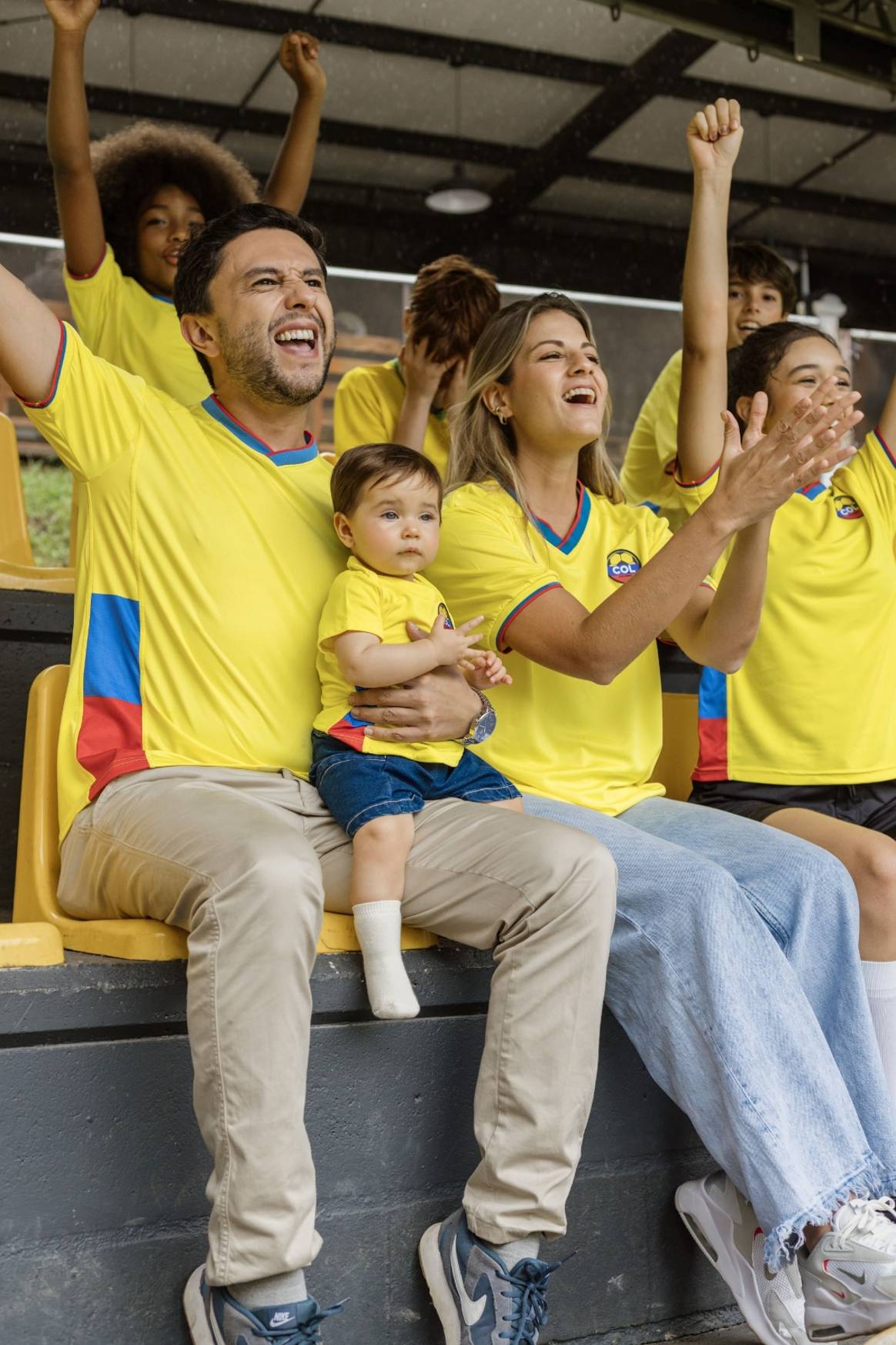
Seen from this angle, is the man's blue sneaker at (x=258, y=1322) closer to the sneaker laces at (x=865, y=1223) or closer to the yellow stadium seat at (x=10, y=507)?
the sneaker laces at (x=865, y=1223)

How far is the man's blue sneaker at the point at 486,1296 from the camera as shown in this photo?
159 cm

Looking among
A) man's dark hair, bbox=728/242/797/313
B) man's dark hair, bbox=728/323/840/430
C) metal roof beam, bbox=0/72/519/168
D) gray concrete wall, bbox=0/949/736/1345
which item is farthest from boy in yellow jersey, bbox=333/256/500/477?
metal roof beam, bbox=0/72/519/168

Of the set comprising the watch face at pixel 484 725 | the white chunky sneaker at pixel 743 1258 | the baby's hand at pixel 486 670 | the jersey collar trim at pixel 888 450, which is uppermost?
the jersey collar trim at pixel 888 450

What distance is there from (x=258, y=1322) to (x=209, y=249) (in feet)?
4.93

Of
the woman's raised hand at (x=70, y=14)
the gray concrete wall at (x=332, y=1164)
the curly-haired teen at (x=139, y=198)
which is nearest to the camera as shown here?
the gray concrete wall at (x=332, y=1164)

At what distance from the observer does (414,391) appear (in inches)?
125

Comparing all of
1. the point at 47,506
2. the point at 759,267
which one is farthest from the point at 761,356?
the point at 47,506

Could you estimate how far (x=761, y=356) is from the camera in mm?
2555

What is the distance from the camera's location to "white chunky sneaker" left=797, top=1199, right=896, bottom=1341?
1.64 m

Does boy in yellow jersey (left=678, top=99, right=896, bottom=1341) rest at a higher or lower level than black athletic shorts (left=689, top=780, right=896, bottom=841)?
higher

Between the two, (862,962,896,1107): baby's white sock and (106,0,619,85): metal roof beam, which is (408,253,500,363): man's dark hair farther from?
(106,0,619,85): metal roof beam

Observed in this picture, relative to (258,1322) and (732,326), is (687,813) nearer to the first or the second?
(258,1322)

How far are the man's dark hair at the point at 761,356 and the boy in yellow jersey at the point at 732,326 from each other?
60cm

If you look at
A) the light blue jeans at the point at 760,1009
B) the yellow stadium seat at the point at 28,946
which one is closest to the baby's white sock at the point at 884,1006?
the light blue jeans at the point at 760,1009
